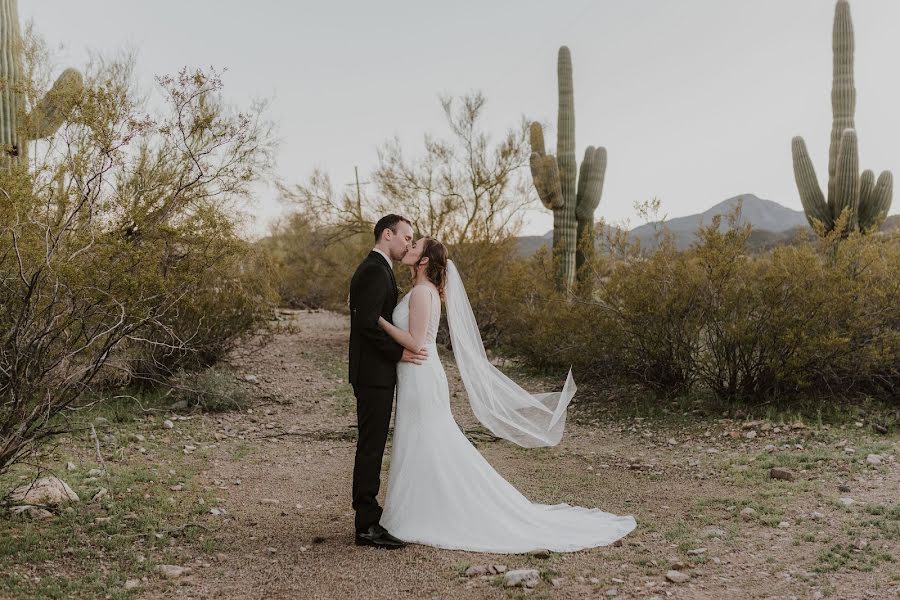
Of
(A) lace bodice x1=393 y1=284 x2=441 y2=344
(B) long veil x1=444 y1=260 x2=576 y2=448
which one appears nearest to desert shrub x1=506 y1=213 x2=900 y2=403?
(B) long veil x1=444 y1=260 x2=576 y2=448

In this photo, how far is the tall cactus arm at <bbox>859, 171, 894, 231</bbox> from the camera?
1435 centimetres

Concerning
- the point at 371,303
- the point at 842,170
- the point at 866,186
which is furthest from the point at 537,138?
the point at 371,303

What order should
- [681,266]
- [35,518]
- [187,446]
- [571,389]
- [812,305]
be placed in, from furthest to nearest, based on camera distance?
[681,266]
[812,305]
[187,446]
[571,389]
[35,518]

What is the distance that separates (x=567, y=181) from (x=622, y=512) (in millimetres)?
10298

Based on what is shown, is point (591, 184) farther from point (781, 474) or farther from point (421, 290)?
point (421, 290)

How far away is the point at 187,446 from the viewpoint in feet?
24.0

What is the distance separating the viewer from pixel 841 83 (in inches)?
596

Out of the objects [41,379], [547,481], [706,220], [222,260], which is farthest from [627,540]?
[222,260]

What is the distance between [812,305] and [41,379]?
713 centimetres

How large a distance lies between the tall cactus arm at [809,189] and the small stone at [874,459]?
32.4 ft

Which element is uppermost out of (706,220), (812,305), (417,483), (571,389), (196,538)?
(706,220)

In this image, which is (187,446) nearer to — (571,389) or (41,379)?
(41,379)

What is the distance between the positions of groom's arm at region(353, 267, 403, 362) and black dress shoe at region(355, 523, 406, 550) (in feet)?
3.61

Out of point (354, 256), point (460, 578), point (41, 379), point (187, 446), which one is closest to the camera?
point (460, 578)
